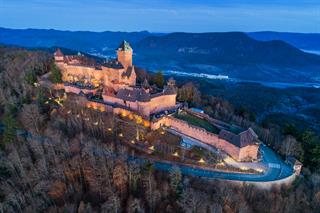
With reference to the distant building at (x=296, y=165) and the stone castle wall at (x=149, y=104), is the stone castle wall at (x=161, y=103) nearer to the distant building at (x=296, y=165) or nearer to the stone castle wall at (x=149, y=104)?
the stone castle wall at (x=149, y=104)

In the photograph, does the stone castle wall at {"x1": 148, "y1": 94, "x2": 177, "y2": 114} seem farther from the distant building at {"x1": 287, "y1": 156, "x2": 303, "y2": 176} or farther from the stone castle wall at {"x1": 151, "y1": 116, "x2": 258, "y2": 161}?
the distant building at {"x1": 287, "y1": 156, "x2": 303, "y2": 176}

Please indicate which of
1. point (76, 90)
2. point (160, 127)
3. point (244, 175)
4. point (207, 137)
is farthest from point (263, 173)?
point (76, 90)

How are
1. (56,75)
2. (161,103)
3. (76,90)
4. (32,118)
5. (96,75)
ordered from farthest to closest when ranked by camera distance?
(96,75)
(56,75)
(76,90)
(161,103)
(32,118)

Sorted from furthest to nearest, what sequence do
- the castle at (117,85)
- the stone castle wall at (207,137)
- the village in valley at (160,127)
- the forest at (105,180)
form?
1. the castle at (117,85)
2. the stone castle wall at (207,137)
3. the village in valley at (160,127)
4. the forest at (105,180)

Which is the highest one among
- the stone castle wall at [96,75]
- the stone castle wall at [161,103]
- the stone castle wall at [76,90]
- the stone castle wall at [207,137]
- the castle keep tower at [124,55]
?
the castle keep tower at [124,55]

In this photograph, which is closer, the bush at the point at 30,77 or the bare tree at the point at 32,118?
the bare tree at the point at 32,118

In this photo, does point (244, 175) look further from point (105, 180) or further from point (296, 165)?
point (105, 180)

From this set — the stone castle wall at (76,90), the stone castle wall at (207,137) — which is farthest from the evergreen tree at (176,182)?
the stone castle wall at (76,90)
